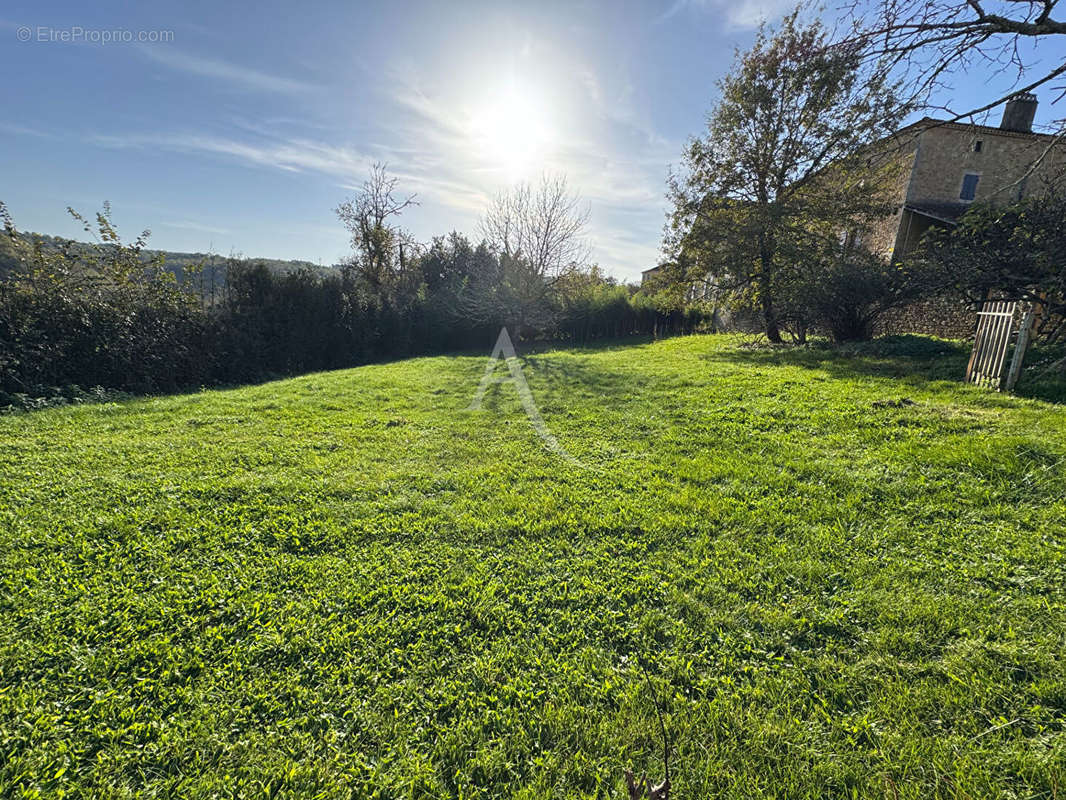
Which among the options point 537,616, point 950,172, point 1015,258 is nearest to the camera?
point 537,616

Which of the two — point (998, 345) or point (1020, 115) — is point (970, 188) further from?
point (998, 345)

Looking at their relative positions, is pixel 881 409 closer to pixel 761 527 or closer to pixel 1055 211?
pixel 761 527

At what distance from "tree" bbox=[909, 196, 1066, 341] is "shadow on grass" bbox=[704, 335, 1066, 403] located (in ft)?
3.07

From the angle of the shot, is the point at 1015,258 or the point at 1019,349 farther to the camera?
the point at 1015,258

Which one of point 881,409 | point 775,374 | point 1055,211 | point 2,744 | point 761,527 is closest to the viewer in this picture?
point 2,744

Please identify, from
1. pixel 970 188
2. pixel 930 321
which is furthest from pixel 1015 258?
pixel 970 188

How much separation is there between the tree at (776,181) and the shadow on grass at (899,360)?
1656 millimetres

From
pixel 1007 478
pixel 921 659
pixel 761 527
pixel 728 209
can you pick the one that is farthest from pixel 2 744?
pixel 728 209

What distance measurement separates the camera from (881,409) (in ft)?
16.5

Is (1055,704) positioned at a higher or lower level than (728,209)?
lower

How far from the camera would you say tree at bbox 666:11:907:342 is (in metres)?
10.8

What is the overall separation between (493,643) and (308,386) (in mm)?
7516

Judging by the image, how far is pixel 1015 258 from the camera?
255 inches

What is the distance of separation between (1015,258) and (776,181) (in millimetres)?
6639
